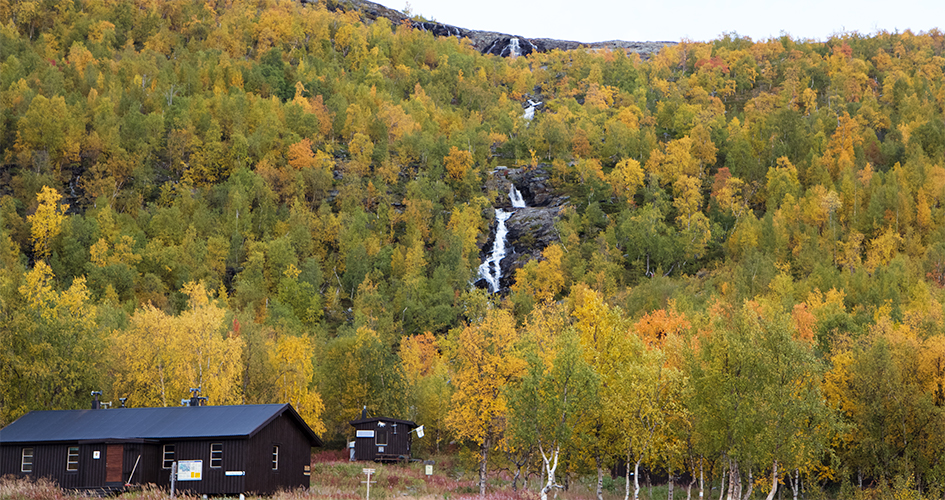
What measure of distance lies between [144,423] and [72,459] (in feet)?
13.2

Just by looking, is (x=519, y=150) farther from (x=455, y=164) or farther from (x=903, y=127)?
(x=903, y=127)

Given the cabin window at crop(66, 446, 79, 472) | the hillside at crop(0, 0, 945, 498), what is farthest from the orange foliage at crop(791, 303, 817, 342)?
the cabin window at crop(66, 446, 79, 472)

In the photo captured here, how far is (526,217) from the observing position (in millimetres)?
157875

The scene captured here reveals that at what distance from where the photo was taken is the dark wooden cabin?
42906 mm

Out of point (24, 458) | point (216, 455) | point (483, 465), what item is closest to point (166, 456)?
point (216, 455)

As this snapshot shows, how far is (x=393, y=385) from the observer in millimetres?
74438

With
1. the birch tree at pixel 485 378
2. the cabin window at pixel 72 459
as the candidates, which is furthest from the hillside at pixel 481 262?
the cabin window at pixel 72 459

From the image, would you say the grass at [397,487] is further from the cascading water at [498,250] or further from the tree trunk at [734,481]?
the cascading water at [498,250]

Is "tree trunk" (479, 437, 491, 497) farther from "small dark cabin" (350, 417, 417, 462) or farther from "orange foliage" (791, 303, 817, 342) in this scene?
"orange foliage" (791, 303, 817, 342)

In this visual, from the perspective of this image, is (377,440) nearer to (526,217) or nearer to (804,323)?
(804,323)

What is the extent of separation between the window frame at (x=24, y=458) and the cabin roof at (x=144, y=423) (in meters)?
0.66

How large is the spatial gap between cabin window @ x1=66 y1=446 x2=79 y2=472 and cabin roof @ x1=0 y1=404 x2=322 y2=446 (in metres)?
0.71

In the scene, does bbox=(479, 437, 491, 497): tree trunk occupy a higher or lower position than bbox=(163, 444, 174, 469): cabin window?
lower

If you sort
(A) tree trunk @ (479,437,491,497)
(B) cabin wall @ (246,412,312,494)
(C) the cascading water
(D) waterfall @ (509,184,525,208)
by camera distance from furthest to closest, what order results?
(D) waterfall @ (509,184,525,208), (C) the cascading water, (A) tree trunk @ (479,437,491,497), (B) cabin wall @ (246,412,312,494)
